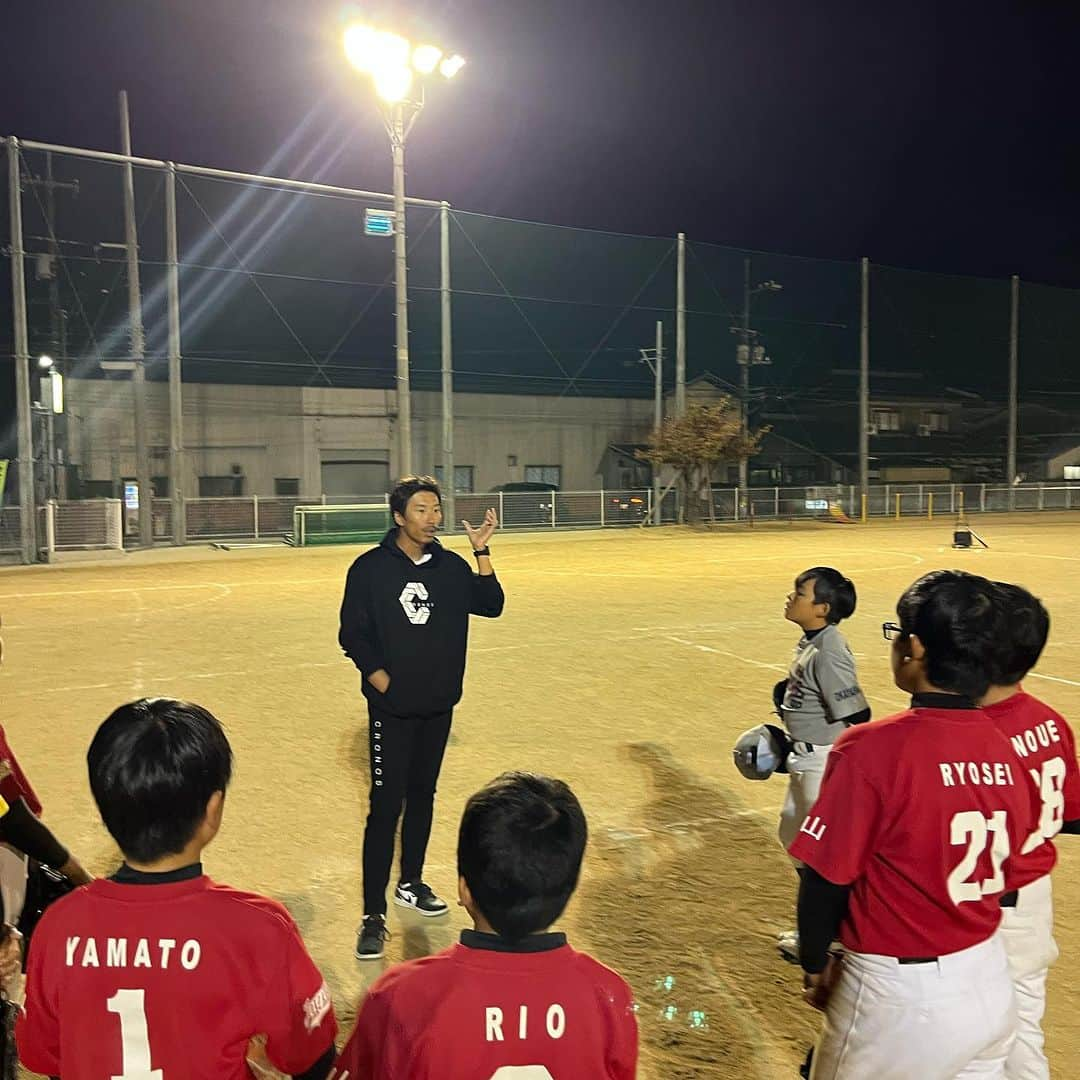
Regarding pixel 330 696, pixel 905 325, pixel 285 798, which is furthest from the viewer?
pixel 905 325

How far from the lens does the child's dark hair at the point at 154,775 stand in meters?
1.74

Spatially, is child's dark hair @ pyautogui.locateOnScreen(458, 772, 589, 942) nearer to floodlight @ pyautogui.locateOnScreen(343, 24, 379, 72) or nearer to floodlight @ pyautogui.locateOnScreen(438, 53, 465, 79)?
floodlight @ pyautogui.locateOnScreen(343, 24, 379, 72)

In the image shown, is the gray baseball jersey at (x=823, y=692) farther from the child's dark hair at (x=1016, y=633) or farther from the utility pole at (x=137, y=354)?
the utility pole at (x=137, y=354)

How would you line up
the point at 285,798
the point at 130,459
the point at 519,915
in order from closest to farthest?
the point at 519,915, the point at 285,798, the point at 130,459

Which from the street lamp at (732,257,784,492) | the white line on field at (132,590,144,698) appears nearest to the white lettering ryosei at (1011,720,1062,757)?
the white line on field at (132,590,144,698)

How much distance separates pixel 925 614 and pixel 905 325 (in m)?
43.3

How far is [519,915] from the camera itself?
5.24ft

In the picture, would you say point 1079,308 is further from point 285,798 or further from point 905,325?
point 285,798

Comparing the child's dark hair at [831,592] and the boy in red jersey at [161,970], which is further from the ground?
the child's dark hair at [831,592]

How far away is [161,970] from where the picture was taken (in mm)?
1604

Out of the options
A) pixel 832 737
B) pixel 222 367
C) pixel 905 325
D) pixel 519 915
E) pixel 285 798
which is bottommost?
pixel 285 798

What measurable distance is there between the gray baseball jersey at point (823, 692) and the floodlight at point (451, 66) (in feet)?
60.0

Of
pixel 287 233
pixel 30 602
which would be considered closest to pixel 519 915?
pixel 30 602

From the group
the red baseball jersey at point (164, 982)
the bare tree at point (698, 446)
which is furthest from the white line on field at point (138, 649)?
the bare tree at point (698, 446)
